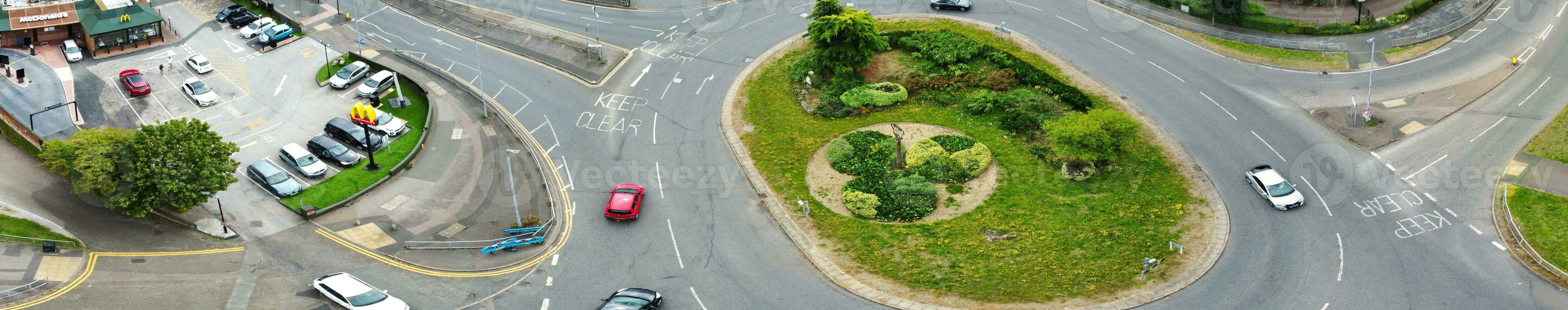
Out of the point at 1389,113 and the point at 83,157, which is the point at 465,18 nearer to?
the point at 83,157

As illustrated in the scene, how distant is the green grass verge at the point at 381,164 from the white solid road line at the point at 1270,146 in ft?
172

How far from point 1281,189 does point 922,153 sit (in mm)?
20106

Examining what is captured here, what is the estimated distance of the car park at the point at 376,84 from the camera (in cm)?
8156

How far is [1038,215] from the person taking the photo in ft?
208

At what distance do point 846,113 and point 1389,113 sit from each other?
1351 inches

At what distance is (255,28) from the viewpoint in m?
91.4

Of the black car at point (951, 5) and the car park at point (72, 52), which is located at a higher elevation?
the black car at point (951, 5)

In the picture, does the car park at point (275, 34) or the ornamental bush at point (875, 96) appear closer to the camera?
the ornamental bush at point (875, 96)

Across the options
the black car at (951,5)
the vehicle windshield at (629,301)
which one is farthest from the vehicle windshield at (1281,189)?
the vehicle windshield at (629,301)

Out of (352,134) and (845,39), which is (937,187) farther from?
(352,134)

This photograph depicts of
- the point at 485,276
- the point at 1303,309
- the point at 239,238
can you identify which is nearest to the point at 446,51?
the point at 239,238

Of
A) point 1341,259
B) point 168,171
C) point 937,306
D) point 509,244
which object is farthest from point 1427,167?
point 168,171

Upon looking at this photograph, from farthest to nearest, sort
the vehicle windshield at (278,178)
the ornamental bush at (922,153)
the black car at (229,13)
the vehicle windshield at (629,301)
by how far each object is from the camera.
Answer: the black car at (229,13)
the ornamental bush at (922,153)
the vehicle windshield at (278,178)
the vehicle windshield at (629,301)

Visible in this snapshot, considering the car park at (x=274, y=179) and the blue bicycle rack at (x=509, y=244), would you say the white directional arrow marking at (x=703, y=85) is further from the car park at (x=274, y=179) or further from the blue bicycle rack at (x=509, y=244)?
the car park at (x=274, y=179)
